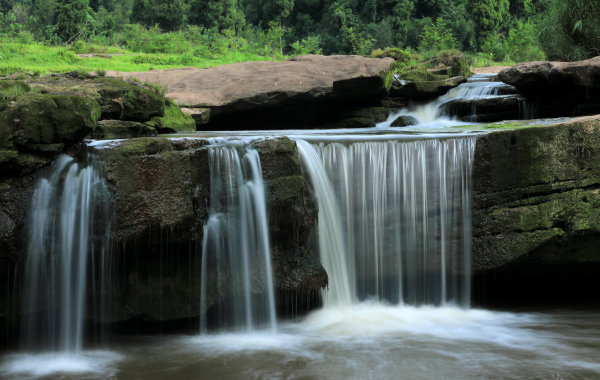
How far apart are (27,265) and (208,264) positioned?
5.84 ft

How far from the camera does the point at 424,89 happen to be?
11805 mm

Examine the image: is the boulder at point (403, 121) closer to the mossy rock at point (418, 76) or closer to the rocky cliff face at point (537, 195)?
the mossy rock at point (418, 76)

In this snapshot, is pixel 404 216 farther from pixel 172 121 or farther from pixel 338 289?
pixel 172 121

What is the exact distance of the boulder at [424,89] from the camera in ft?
38.7

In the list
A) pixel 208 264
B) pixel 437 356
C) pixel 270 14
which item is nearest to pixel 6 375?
pixel 208 264

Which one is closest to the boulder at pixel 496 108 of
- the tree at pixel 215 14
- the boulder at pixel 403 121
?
the boulder at pixel 403 121

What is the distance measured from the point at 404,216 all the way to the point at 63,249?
398 cm

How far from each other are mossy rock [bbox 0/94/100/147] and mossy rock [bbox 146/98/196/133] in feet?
6.63

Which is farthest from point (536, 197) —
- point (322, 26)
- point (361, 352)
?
point (322, 26)

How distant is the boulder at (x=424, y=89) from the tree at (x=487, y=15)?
24.6 m

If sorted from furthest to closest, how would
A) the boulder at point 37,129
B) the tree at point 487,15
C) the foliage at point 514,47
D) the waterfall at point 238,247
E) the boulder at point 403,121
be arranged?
the tree at point 487,15, the foliage at point 514,47, the boulder at point 403,121, the waterfall at point 238,247, the boulder at point 37,129

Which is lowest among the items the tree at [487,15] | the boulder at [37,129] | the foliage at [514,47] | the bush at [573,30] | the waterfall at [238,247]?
the waterfall at [238,247]

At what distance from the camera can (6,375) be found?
4.55 meters

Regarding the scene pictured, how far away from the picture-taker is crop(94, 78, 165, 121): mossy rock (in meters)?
7.00
